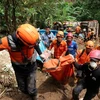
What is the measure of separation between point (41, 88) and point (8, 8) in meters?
→ 4.08

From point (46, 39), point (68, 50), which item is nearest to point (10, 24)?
point (46, 39)

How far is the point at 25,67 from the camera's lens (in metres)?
4.89

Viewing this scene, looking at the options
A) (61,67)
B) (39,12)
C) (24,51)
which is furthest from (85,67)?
(39,12)

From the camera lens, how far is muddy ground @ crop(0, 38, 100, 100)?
6.07 meters

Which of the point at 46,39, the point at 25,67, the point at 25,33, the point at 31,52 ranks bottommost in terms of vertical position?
the point at 46,39

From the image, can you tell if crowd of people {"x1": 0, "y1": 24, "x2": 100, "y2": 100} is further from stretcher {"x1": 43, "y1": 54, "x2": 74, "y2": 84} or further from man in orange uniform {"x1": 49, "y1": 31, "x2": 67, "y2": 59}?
man in orange uniform {"x1": 49, "y1": 31, "x2": 67, "y2": 59}

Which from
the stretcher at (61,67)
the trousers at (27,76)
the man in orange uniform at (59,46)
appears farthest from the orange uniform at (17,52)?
the man in orange uniform at (59,46)

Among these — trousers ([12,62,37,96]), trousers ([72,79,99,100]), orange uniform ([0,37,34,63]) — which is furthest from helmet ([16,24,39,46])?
trousers ([72,79,99,100])

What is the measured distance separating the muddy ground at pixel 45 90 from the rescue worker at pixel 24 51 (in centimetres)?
87

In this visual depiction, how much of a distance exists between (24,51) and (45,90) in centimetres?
230

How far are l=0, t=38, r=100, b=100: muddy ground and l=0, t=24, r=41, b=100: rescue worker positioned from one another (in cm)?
87

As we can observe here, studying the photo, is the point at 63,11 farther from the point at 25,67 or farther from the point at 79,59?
the point at 25,67

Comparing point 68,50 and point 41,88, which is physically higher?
point 68,50

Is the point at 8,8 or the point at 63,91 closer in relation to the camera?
the point at 63,91
